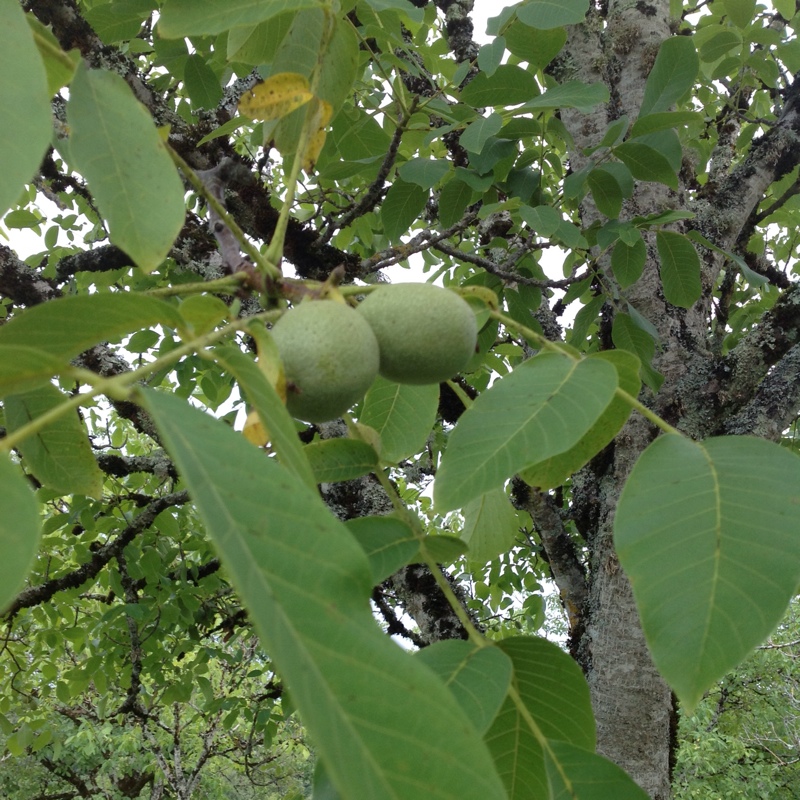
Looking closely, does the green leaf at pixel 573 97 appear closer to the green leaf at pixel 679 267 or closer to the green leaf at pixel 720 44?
the green leaf at pixel 679 267

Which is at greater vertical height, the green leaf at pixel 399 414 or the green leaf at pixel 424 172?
the green leaf at pixel 424 172

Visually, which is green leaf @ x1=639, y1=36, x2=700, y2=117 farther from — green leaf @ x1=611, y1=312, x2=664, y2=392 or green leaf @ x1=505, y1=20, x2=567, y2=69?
green leaf @ x1=611, y1=312, x2=664, y2=392

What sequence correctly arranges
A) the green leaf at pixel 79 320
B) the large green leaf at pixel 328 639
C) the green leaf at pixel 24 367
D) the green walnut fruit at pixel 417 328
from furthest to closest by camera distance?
the green walnut fruit at pixel 417 328, the green leaf at pixel 79 320, the green leaf at pixel 24 367, the large green leaf at pixel 328 639

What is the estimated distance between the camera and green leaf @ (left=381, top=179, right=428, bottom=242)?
2.17 metres

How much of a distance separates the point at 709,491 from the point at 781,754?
394 inches

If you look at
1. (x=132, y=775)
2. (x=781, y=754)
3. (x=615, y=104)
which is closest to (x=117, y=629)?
(x=615, y=104)

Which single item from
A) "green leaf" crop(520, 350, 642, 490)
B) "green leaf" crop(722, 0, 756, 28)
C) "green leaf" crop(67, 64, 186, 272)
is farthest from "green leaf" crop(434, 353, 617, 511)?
"green leaf" crop(722, 0, 756, 28)

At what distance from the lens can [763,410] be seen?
2248 mm

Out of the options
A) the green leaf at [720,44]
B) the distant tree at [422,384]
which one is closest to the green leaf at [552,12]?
the distant tree at [422,384]

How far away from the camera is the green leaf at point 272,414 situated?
67 centimetres

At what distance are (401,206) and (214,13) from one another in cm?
122

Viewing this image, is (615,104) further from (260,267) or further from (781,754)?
(781,754)

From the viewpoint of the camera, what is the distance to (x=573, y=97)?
64.9 inches

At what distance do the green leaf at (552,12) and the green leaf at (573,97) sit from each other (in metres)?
0.15
